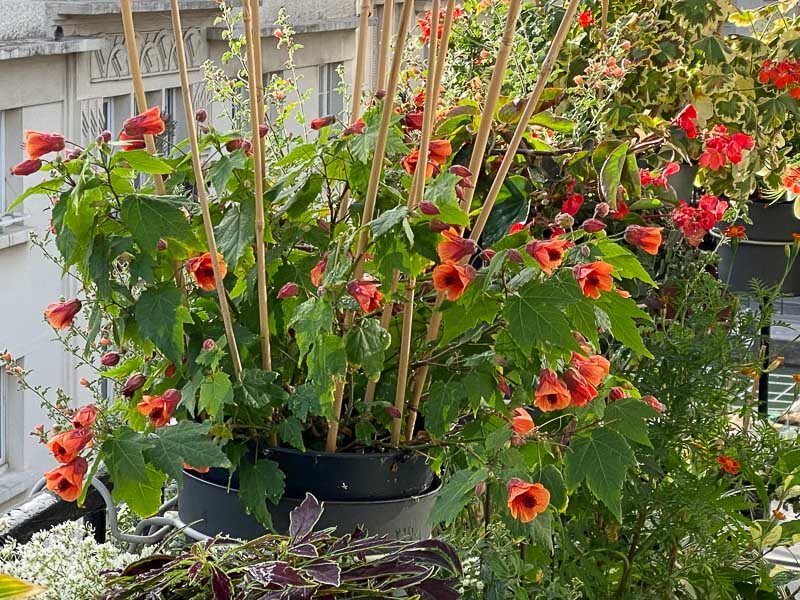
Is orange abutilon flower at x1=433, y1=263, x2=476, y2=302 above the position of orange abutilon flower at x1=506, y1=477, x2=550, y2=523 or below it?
above

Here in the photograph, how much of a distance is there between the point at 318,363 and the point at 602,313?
0.21 meters

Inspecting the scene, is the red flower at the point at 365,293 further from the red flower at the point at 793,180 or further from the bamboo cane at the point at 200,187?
the red flower at the point at 793,180

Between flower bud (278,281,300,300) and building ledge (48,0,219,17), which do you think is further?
building ledge (48,0,219,17)

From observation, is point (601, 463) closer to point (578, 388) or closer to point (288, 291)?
point (578, 388)

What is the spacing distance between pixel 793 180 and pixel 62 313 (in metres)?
1.30

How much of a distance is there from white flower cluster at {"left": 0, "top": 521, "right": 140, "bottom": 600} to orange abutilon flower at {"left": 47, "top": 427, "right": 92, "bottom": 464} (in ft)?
0.22

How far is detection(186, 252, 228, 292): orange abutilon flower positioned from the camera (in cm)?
84

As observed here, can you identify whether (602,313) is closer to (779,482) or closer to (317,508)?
(317,508)

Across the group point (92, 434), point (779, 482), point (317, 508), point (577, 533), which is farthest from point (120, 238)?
point (779, 482)

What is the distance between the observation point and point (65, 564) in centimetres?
79

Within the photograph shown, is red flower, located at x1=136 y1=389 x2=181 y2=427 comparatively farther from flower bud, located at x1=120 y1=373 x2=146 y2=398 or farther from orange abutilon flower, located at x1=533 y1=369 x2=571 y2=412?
orange abutilon flower, located at x1=533 y1=369 x2=571 y2=412

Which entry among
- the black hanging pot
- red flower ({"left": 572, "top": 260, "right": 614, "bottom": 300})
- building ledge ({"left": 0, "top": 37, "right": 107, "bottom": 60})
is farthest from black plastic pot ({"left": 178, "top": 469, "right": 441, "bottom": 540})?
building ledge ({"left": 0, "top": 37, "right": 107, "bottom": 60})

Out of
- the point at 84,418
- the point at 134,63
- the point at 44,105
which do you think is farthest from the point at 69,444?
the point at 44,105

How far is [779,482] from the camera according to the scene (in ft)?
5.30
